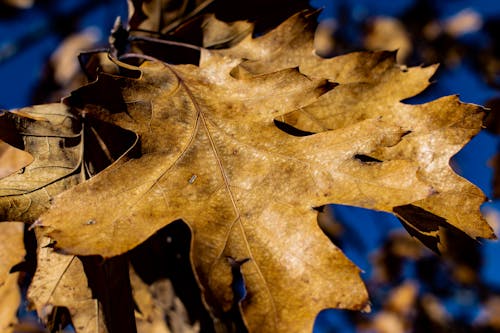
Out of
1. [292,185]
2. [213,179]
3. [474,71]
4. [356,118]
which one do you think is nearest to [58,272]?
[213,179]

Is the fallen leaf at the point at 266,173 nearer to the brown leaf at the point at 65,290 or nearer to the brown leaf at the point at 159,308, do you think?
the brown leaf at the point at 65,290

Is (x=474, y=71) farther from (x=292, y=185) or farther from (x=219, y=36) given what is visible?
(x=292, y=185)

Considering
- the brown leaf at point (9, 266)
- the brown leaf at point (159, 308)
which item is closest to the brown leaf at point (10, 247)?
the brown leaf at point (9, 266)

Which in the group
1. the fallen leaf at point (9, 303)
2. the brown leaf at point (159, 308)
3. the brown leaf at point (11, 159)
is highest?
the brown leaf at point (11, 159)

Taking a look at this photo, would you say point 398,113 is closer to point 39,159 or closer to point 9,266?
point 39,159

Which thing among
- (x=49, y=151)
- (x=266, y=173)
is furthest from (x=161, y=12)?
(x=266, y=173)

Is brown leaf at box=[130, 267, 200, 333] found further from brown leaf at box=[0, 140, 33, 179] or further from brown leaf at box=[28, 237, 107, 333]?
brown leaf at box=[0, 140, 33, 179]

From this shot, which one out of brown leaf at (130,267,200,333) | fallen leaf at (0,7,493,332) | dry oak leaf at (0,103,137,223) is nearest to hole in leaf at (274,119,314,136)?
fallen leaf at (0,7,493,332)
